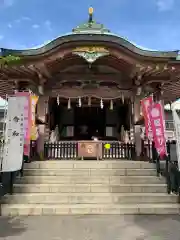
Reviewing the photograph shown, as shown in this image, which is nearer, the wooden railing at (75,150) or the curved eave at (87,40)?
the curved eave at (87,40)

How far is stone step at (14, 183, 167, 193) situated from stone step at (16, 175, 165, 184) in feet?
1.00

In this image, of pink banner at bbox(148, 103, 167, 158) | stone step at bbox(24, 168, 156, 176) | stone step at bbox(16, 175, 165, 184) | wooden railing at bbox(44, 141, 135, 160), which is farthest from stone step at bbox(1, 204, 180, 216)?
wooden railing at bbox(44, 141, 135, 160)

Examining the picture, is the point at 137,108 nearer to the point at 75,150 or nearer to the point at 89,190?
the point at 75,150

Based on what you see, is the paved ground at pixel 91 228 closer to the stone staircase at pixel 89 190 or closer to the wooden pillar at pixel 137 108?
the stone staircase at pixel 89 190

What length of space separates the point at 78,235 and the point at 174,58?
912 cm

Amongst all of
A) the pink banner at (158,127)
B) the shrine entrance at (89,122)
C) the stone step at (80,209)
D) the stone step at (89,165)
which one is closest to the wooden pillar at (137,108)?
the pink banner at (158,127)

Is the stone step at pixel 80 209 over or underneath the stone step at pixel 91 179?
underneath

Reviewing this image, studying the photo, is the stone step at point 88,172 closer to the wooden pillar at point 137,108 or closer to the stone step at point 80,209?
the stone step at point 80,209

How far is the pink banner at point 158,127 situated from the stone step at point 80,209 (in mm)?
2536

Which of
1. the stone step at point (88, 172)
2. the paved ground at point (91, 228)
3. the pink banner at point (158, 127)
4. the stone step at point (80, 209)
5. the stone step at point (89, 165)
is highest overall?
the pink banner at point (158, 127)

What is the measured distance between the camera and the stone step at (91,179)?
8539 mm

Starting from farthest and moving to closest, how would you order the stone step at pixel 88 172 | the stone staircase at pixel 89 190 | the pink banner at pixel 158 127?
the pink banner at pixel 158 127 < the stone step at pixel 88 172 < the stone staircase at pixel 89 190

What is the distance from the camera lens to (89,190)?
318 inches

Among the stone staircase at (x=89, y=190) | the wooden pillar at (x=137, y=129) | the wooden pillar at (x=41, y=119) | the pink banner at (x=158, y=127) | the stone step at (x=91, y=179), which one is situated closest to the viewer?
the stone staircase at (x=89, y=190)
